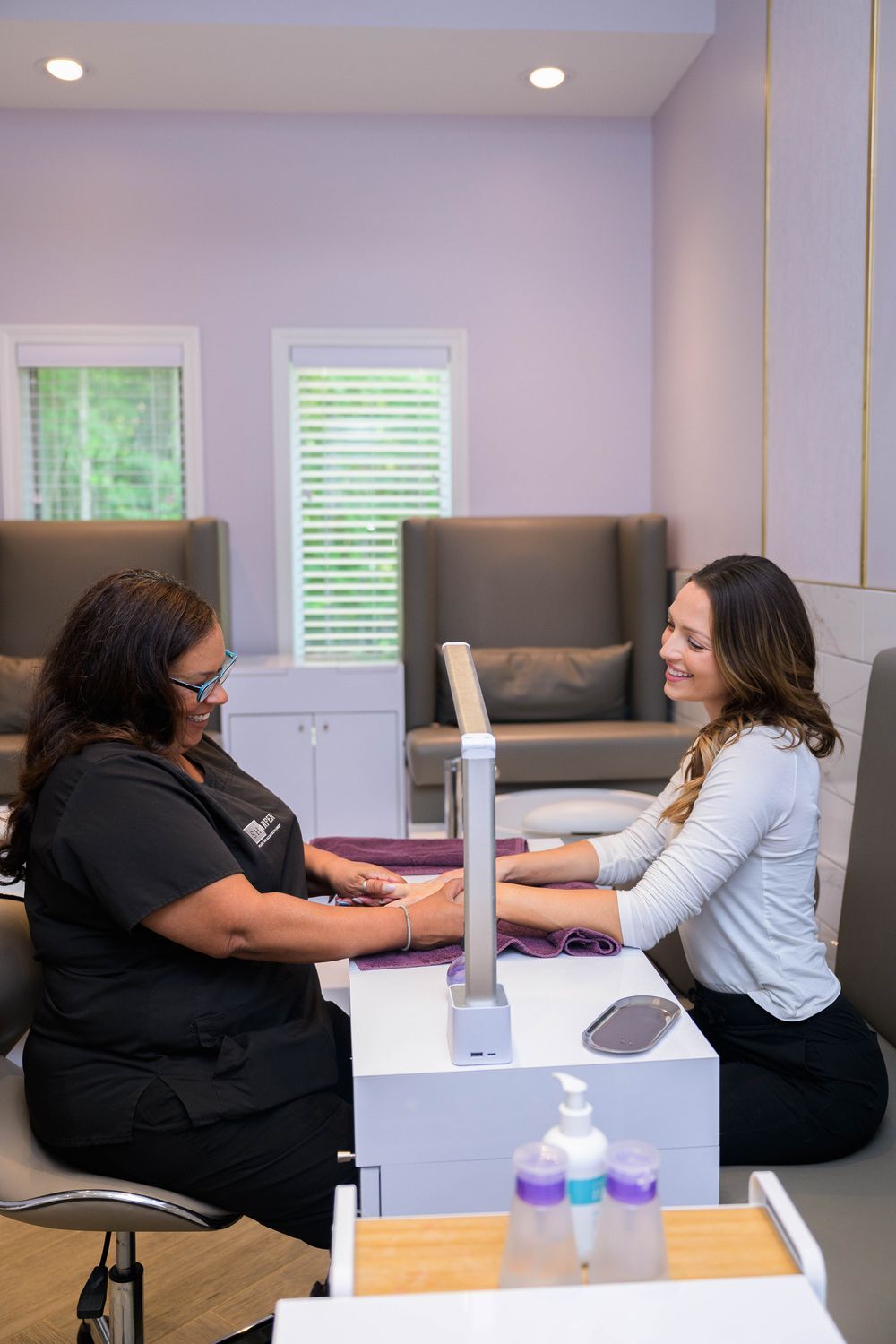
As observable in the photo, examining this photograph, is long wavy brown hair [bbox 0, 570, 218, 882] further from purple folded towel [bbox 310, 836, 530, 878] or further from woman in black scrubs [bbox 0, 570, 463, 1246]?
purple folded towel [bbox 310, 836, 530, 878]

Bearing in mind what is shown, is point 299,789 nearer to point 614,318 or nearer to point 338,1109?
point 614,318

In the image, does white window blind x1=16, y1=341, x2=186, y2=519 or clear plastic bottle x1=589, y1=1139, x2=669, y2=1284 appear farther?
white window blind x1=16, y1=341, x2=186, y2=519

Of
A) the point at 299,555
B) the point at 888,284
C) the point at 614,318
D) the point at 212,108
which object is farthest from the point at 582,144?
the point at 888,284

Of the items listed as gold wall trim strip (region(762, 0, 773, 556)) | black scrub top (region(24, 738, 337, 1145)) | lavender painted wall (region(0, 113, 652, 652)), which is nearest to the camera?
black scrub top (region(24, 738, 337, 1145))

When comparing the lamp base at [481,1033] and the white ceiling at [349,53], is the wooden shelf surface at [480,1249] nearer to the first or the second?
the lamp base at [481,1033]

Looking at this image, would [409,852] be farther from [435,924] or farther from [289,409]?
[289,409]

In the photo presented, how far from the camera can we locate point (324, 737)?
451cm

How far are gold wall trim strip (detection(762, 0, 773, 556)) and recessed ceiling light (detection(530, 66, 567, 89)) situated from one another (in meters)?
1.03

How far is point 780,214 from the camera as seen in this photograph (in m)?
3.56

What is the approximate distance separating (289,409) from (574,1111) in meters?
4.41

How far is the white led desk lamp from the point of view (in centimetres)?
116

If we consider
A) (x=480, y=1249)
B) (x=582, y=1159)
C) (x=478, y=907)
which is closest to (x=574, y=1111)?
(x=582, y=1159)

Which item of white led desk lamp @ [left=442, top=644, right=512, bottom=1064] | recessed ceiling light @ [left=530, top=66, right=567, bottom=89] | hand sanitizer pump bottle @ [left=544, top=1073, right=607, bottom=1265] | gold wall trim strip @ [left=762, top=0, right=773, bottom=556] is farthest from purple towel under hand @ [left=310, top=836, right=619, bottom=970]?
recessed ceiling light @ [left=530, top=66, right=567, bottom=89]

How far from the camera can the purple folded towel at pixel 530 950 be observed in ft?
5.14
